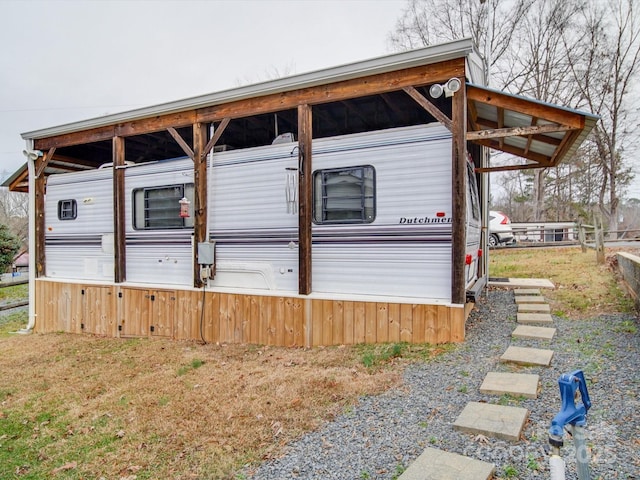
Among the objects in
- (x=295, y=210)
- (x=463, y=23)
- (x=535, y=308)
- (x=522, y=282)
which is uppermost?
(x=463, y=23)

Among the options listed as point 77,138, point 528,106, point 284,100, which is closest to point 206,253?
point 284,100

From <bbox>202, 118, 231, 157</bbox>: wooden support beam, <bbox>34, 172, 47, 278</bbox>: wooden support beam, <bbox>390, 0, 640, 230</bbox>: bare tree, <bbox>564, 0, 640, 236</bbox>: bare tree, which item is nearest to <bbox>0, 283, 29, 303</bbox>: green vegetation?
<bbox>34, 172, 47, 278</bbox>: wooden support beam

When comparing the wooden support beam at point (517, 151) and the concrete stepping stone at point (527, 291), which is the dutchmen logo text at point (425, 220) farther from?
the concrete stepping stone at point (527, 291)

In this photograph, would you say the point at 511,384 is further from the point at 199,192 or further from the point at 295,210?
the point at 199,192

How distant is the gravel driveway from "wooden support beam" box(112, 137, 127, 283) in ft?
17.9

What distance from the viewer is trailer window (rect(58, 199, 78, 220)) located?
8.12m

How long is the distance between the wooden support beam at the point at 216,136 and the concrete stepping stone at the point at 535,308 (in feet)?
16.5

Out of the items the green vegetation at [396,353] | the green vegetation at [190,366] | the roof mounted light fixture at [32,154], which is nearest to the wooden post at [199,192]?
the green vegetation at [190,366]

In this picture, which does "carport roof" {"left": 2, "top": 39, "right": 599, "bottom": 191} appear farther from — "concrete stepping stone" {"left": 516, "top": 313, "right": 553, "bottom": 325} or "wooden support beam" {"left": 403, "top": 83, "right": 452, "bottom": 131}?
"concrete stepping stone" {"left": 516, "top": 313, "right": 553, "bottom": 325}

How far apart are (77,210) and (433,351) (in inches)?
277

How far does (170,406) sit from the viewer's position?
4.00 meters

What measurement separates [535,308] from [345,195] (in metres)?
3.14

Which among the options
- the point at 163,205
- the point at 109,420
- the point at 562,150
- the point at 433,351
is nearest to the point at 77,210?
the point at 163,205

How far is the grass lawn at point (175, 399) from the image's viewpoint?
10.2ft
